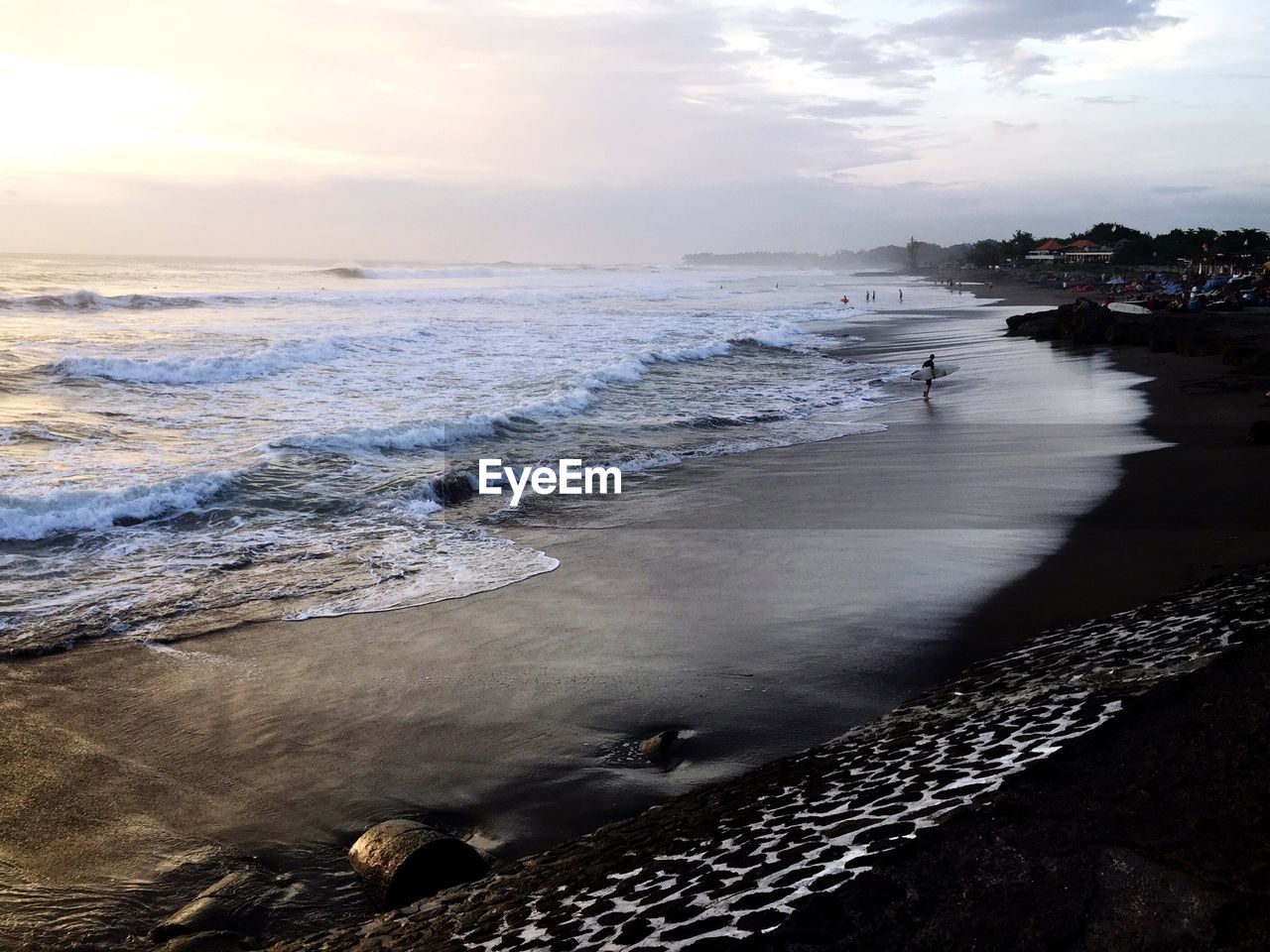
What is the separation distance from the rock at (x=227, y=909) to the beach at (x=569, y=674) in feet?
0.37

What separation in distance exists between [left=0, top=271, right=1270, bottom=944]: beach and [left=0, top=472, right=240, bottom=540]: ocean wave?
12.1 ft

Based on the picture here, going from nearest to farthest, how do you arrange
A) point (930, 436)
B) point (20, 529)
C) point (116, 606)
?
point (116, 606) < point (20, 529) < point (930, 436)

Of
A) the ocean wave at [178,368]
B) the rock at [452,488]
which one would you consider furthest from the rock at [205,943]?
the ocean wave at [178,368]

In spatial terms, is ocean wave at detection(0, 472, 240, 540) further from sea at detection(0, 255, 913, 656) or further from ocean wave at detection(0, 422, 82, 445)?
ocean wave at detection(0, 422, 82, 445)

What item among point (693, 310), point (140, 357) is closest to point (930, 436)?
point (140, 357)

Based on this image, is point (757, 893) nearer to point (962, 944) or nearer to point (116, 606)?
point (962, 944)

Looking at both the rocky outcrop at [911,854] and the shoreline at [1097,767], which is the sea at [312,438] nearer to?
the rocky outcrop at [911,854]

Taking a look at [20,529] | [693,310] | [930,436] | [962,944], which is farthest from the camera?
[693,310]

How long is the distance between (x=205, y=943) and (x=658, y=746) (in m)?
2.50

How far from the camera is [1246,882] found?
292 cm

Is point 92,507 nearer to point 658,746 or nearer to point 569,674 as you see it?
point 569,674

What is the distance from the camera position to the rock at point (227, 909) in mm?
3904

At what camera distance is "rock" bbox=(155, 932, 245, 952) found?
3.78m

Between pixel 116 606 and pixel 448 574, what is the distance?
9.57 ft
